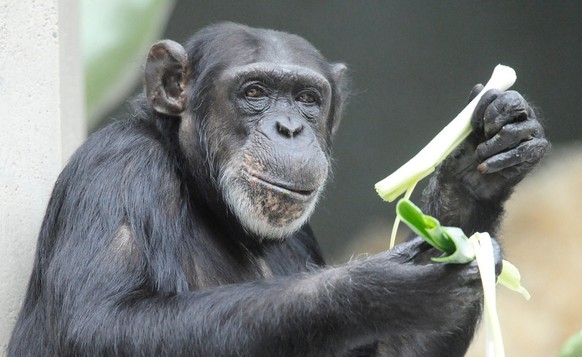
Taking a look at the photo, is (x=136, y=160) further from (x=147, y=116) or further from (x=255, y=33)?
(x=255, y=33)

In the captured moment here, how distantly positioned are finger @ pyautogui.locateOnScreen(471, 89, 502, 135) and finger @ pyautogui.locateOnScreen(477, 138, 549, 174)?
0.17 metres

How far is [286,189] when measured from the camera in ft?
17.5

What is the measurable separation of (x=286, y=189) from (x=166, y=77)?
1032 millimetres

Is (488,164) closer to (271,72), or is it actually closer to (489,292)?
(489,292)

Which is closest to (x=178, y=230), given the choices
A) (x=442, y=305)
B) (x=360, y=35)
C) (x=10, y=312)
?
(x=10, y=312)

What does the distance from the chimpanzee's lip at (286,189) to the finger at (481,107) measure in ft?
2.82

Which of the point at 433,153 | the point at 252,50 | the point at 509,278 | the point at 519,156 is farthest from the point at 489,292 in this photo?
the point at 252,50

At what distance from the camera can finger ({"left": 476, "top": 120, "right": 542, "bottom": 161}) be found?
5.11m

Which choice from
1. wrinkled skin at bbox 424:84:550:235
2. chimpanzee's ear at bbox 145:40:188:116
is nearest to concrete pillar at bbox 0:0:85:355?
chimpanzee's ear at bbox 145:40:188:116

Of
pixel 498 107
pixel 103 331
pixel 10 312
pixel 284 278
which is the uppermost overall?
pixel 498 107

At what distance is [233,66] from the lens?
5.81 m

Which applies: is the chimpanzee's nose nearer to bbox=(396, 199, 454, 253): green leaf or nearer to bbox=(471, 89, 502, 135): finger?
bbox=(471, 89, 502, 135): finger

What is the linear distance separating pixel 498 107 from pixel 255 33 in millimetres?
1593

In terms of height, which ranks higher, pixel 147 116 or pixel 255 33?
pixel 255 33
